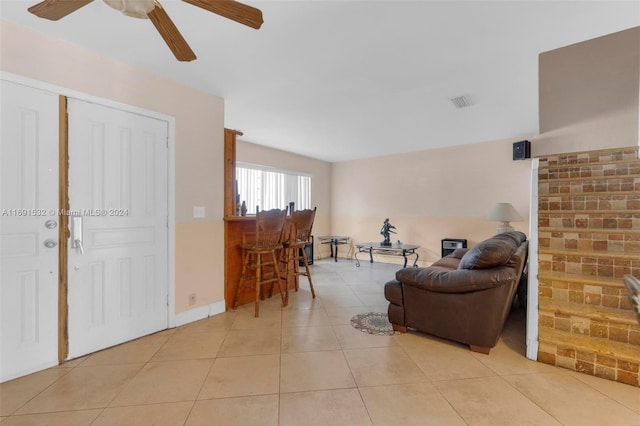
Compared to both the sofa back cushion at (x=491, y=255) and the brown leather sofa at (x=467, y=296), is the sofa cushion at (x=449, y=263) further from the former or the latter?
the sofa back cushion at (x=491, y=255)

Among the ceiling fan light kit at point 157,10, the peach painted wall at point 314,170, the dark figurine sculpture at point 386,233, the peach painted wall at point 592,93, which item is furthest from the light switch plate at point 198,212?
the dark figurine sculpture at point 386,233

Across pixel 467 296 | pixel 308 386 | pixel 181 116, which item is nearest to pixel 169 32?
pixel 181 116

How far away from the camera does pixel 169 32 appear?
1475 mm

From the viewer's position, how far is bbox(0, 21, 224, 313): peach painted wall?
6.32ft

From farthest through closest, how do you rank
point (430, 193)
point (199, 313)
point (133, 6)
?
1. point (430, 193)
2. point (199, 313)
3. point (133, 6)

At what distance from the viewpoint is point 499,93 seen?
3012 millimetres

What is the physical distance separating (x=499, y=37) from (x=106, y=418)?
138 inches

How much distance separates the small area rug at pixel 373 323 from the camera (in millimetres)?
2518

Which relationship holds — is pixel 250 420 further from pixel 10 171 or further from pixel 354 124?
pixel 354 124

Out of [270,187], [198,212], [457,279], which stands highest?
[270,187]

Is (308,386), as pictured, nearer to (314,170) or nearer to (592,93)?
(592,93)

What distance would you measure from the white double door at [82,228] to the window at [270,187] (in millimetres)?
2232

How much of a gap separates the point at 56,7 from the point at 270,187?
4277 mm

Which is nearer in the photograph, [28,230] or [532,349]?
[28,230]
